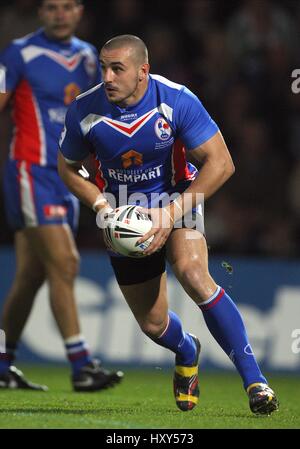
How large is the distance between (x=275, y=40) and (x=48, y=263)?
509 centimetres

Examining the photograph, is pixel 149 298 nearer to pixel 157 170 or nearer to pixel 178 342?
pixel 178 342

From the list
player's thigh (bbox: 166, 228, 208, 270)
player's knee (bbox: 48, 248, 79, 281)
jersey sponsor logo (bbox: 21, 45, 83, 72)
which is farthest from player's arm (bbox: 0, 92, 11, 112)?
player's thigh (bbox: 166, 228, 208, 270)

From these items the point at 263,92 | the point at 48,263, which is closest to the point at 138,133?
the point at 48,263

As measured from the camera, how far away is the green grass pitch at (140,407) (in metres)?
5.61

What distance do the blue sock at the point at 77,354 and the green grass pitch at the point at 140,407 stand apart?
0.21 metres

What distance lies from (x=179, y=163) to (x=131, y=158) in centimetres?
33

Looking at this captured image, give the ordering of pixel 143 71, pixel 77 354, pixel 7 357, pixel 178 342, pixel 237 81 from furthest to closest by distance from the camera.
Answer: pixel 237 81
pixel 7 357
pixel 77 354
pixel 178 342
pixel 143 71

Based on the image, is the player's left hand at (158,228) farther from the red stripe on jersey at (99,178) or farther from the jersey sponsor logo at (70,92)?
the jersey sponsor logo at (70,92)

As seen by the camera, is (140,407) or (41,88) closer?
(140,407)

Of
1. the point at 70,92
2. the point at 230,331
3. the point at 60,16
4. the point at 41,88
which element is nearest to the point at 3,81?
the point at 41,88

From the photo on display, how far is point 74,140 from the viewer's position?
6.22 meters

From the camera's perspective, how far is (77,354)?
8016 mm

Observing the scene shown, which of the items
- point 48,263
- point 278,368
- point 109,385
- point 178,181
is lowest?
point 278,368

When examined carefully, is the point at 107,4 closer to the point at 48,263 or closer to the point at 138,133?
the point at 48,263
